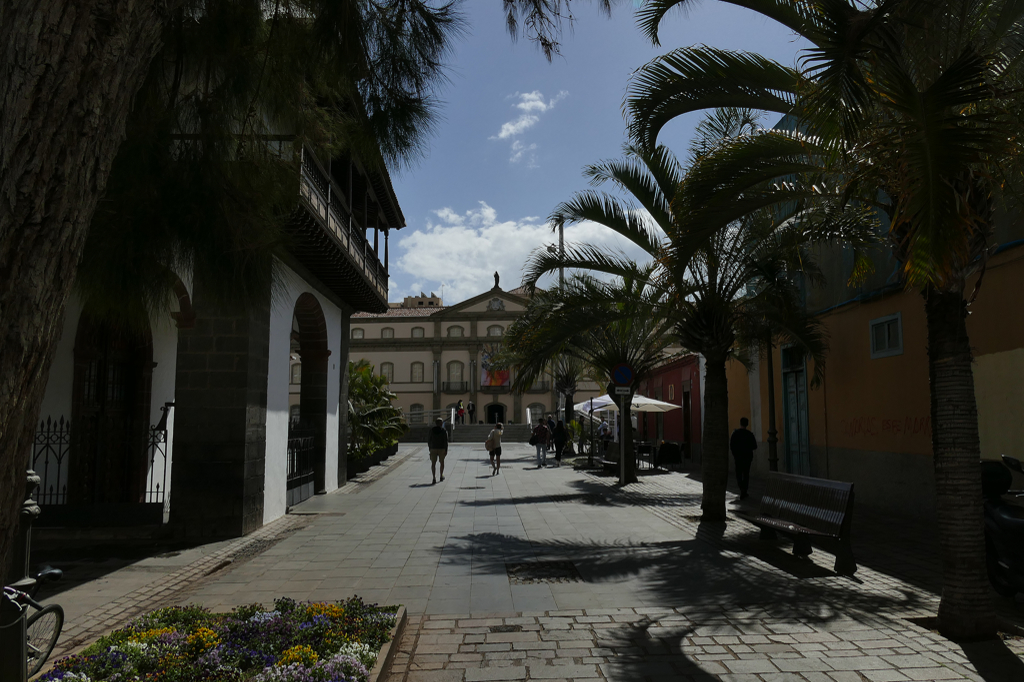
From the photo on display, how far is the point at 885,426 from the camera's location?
11047 millimetres

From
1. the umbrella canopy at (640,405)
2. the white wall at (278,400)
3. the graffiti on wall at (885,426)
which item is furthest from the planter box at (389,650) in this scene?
the umbrella canopy at (640,405)

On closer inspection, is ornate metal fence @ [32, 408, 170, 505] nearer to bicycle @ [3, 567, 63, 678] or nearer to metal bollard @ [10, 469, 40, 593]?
bicycle @ [3, 567, 63, 678]

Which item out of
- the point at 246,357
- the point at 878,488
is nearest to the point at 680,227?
the point at 246,357

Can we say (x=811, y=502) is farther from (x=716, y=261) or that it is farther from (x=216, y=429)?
(x=216, y=429)

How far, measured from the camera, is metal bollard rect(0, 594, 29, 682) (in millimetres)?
3494

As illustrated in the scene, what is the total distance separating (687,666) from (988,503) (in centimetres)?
336

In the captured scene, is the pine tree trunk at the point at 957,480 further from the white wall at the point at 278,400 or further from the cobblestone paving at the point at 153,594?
the white wall at the point at 278,400

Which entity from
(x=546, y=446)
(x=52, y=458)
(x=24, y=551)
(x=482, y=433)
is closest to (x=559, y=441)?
(x=546, y=446)

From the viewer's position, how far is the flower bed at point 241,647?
370cm

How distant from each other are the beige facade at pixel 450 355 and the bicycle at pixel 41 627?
53.7 metres

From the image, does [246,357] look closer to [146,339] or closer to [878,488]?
[146,339]

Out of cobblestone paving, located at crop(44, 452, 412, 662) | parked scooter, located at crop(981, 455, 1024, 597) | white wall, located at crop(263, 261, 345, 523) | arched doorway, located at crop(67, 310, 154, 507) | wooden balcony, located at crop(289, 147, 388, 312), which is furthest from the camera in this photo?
white wall, located at crop(263, 261, 345, 523)

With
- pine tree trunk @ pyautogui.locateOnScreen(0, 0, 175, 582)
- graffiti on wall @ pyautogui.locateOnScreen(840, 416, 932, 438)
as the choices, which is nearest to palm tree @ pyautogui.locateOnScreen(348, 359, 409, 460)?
graffiti on wall @ pyautogui.locateOnScreen(840, 416, 932, 438)

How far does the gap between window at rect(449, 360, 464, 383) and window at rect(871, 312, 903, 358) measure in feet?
161
